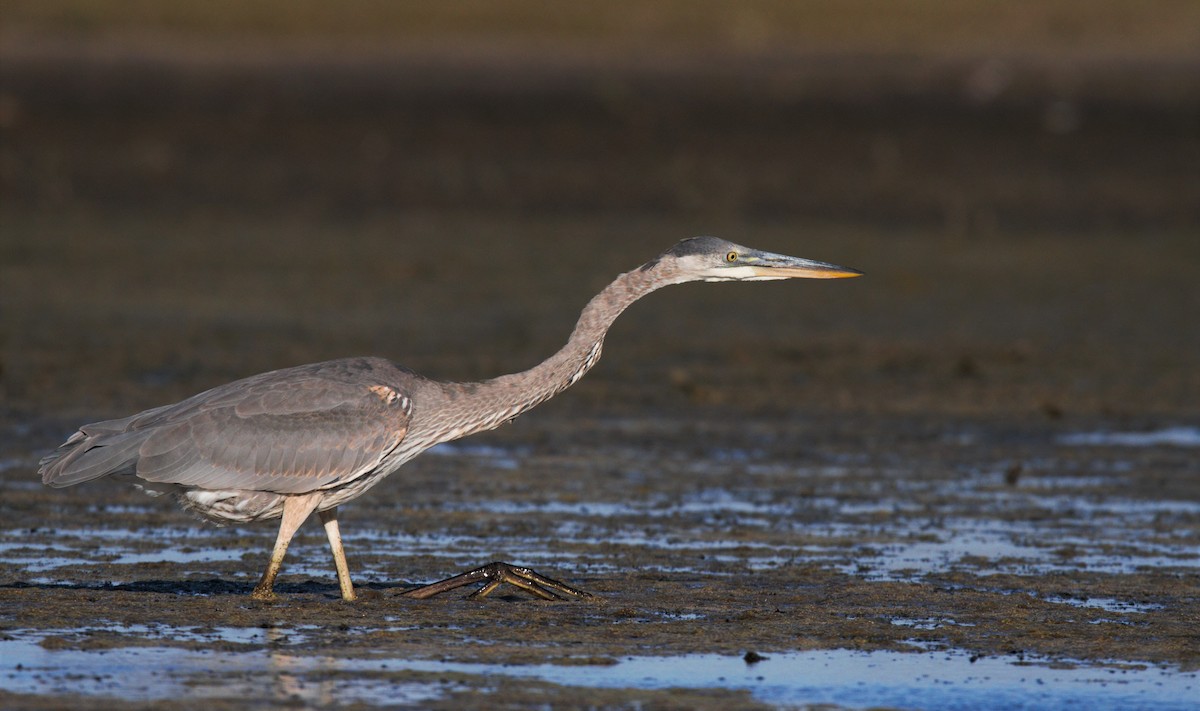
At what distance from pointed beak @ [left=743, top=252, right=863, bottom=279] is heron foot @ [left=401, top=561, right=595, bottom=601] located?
182 cm

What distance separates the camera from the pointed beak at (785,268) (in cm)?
907

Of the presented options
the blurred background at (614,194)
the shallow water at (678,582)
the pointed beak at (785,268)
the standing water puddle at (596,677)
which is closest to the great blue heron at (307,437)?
the pointed beak at (785,268)

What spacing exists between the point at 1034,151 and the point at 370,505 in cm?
1746

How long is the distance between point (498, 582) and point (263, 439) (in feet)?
4.11

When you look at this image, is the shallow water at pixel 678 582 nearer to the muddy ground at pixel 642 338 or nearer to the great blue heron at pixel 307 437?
the muddy ground at pixel 642 338

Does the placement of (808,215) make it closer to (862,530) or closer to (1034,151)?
(1034,151)

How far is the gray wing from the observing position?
845cm

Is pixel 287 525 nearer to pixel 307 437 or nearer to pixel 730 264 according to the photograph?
pixel 307 437

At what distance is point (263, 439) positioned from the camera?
8523mm

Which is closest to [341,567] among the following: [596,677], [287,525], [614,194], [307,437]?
[287,525]

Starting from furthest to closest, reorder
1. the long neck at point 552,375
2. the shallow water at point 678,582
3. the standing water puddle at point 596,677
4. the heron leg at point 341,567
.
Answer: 1. the long neck at point 552,375
2. the heron leg at point 341,567
3. the shallow water at point 678,582
4. the standing water puddle at point 596,677

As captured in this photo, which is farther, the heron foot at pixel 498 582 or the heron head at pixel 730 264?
the heron head at pixel 730 264

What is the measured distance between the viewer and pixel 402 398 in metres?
8.59

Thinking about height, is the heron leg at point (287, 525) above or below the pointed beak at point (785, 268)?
below
